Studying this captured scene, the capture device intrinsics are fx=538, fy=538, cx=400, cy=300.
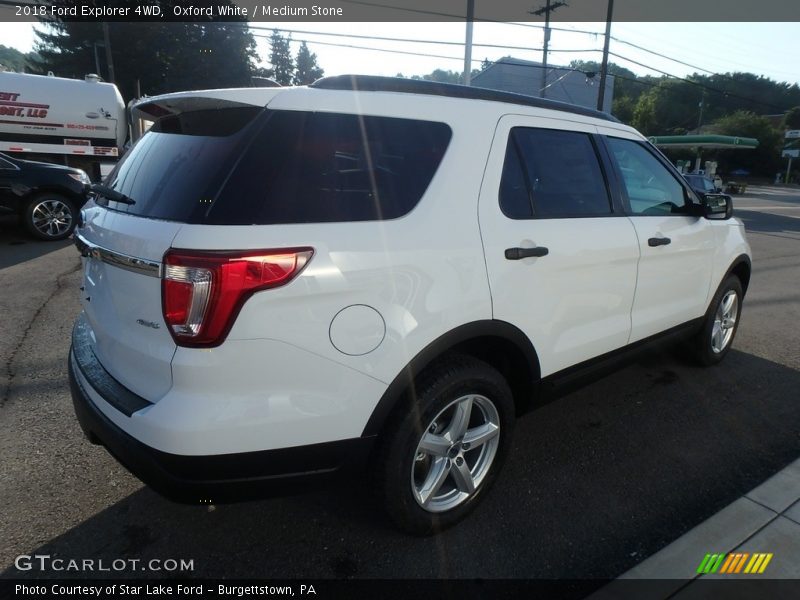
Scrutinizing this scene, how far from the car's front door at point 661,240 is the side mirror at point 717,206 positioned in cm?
7

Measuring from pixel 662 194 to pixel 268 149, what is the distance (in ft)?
9.09

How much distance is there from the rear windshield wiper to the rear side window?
1.94 ft

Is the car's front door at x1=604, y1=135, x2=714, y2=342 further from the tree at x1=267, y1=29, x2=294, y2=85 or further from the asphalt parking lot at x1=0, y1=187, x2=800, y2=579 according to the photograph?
the tree at x1=267, y1=29, x2=294, y2=85

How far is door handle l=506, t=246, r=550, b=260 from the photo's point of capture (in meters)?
2.35

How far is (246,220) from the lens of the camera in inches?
69.5

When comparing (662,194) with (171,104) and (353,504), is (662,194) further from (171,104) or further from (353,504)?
(171,104)

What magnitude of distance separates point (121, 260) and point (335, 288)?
808mm

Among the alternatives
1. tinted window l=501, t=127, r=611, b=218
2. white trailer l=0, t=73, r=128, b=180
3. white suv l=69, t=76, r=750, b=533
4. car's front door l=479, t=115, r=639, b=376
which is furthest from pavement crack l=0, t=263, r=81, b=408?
white trailer l=0, t=73, r=128, b=180

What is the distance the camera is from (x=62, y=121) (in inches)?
595

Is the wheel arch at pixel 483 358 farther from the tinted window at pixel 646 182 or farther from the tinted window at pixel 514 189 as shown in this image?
the tinted window at pixel 646 182

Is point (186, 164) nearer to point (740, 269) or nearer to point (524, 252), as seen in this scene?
point (524, 252)

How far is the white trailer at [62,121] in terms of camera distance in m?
14.5

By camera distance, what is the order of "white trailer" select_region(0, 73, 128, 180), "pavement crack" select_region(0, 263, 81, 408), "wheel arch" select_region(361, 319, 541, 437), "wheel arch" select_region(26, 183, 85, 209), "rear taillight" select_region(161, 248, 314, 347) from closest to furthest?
1. "rear taillight" select_region(161, 248, 314, 347)
2. "wheel arch" select_region(361, 319, 541, 437)
3. "pavement crack" select_region(0, 263, 81, 408)
4. "wheel arch" select_region(26, 183, 85, 209)
5. "white trailer" select_region(0, 73, 128, 180)

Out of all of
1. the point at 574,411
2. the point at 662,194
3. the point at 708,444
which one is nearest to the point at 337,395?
the point at 574,411
